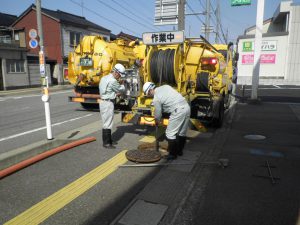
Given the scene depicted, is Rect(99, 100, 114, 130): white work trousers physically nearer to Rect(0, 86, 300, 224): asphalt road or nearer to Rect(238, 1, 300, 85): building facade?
Rect(0, 86, 300, 224): asphalt road

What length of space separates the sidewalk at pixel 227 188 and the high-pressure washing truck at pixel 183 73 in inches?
49.8

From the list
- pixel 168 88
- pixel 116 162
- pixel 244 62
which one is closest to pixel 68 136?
pixel 116 162

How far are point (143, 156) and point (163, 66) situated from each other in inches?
97.4

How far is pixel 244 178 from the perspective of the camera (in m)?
4.43

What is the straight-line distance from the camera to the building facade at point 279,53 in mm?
24986

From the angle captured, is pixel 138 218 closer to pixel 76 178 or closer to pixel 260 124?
pixel 76 178

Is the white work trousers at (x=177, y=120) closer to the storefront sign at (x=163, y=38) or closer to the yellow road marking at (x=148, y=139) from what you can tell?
the yellow road marking at (x=148, y=139)

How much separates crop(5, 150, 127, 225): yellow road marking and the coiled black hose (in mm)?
2541

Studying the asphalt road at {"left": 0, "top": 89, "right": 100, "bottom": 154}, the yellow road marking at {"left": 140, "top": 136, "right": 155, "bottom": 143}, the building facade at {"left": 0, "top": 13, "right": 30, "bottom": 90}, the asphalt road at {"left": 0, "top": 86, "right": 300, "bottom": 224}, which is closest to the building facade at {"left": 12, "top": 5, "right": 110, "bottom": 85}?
the building facade at {"left": 0, "top": 13, "right": 30, "bottom": 90}

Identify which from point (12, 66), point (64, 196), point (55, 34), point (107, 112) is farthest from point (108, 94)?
point (55, 34)

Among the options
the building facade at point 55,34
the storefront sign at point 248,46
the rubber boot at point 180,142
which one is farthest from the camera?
the building facade at point 55,34

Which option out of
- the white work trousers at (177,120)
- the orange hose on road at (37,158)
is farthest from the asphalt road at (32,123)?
the white work trousers at (177,120)

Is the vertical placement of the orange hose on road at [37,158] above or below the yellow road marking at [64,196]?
above

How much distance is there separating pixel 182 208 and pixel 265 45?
25578mm
